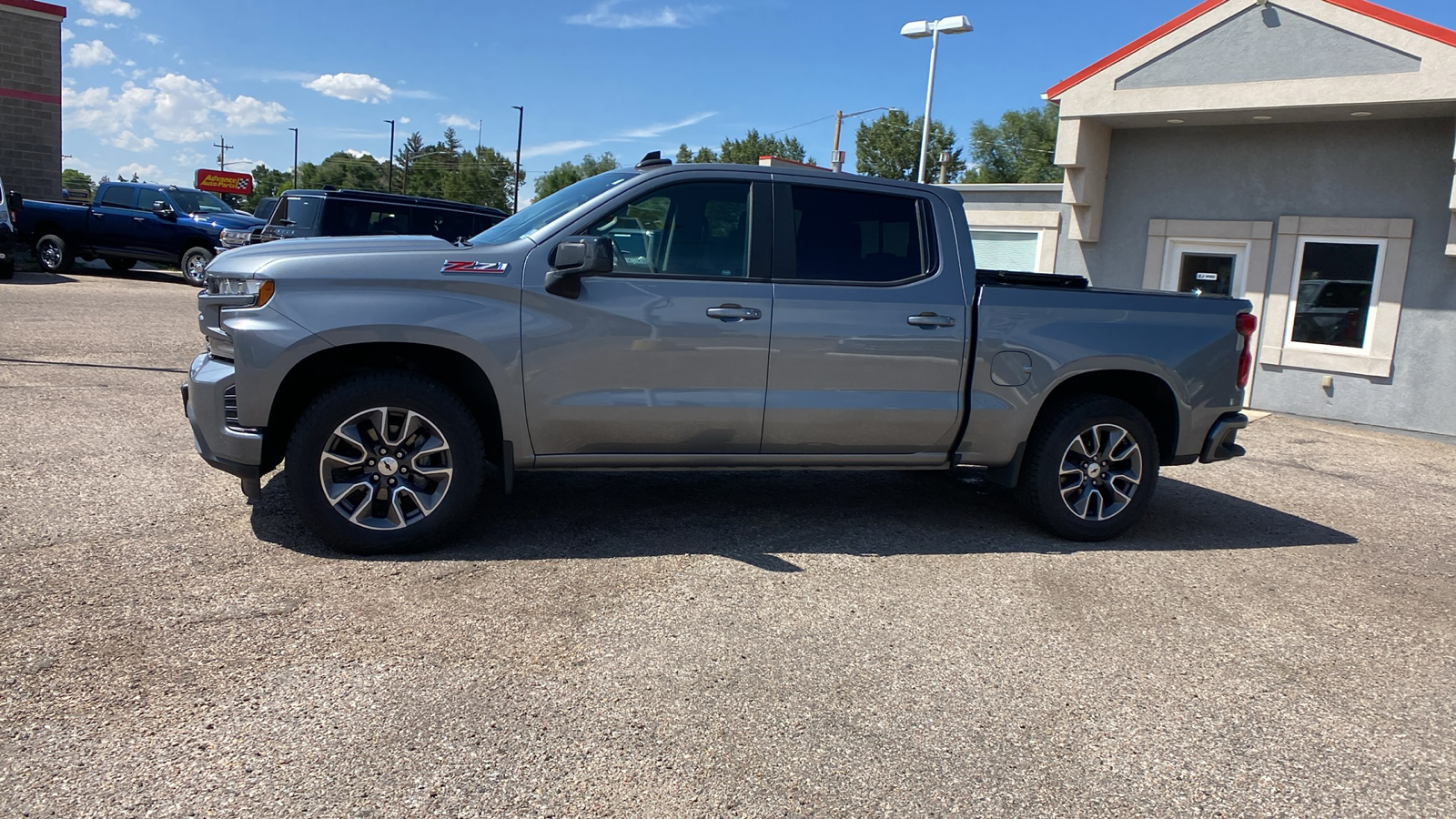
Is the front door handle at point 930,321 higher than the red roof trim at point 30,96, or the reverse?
the red roof trim at point 30,96

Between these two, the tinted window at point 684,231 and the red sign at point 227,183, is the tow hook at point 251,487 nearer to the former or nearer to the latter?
the tinted window at point 684,231

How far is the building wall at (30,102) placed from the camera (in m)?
23.6

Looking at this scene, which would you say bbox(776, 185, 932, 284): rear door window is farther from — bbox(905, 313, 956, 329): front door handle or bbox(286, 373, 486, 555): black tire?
bbox(286, 373, 486, 555): black tire

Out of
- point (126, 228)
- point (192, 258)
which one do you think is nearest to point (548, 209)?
point (192, 258)

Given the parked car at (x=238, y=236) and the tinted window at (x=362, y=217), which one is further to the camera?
the parked car at (x=238, y=236)

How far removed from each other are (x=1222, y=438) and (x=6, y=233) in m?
18.5

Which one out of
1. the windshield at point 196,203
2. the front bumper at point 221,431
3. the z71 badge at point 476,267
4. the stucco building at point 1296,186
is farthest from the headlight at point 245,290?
the windshield at point 196,203

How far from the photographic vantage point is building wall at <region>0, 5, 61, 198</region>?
23.6 metres

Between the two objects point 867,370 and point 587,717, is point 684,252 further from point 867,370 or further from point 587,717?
point 587,717

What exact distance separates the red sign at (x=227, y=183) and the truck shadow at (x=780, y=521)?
69.3m

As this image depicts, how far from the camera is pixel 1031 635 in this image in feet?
14.4

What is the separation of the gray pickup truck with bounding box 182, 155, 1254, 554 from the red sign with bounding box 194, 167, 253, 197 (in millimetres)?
70140

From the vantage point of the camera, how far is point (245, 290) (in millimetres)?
4668

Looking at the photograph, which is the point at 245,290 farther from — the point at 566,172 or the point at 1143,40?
the point at 566,172
